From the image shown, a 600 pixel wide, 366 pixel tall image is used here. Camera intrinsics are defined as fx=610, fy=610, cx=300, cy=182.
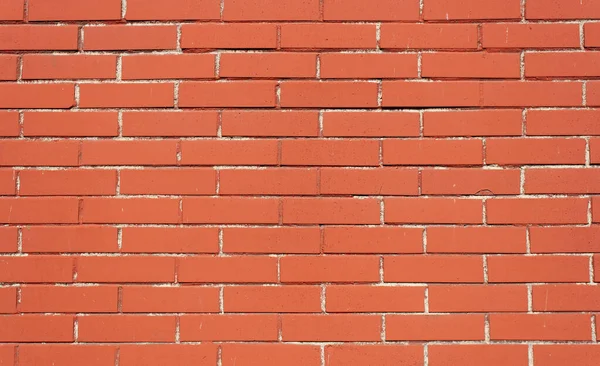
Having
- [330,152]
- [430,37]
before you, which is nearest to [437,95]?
[430,37]

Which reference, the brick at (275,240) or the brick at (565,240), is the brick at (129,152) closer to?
the brick at (275,240)

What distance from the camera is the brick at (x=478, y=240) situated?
6.77ft

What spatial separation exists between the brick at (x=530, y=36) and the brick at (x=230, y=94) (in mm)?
768

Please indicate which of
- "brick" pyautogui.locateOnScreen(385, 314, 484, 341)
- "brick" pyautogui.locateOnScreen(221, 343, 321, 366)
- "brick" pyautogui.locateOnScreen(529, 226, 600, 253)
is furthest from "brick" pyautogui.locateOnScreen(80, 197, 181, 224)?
"brick" pyautogui.locateOnScreen(529, 226, 600, 253)

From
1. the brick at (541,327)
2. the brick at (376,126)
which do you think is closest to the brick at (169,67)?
the brick at (376,126)

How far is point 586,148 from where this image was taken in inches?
81.5

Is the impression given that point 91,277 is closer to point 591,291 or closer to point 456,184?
point 456,184

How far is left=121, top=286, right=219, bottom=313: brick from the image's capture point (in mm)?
2066

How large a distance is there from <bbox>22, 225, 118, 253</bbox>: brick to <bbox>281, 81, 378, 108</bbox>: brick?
2.48ft

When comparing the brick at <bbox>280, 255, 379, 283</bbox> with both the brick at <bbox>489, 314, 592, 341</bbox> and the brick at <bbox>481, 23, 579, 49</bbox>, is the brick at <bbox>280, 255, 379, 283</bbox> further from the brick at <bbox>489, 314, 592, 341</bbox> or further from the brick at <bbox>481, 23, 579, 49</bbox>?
the brick at <bbox>481, 23, 579, 49</bbox>

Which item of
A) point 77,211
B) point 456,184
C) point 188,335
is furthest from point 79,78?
point 456,184

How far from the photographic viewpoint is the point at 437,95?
2.10 metres

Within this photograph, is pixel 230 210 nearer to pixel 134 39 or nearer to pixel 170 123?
pixel 170 123

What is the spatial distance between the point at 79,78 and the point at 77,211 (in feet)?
1.52
